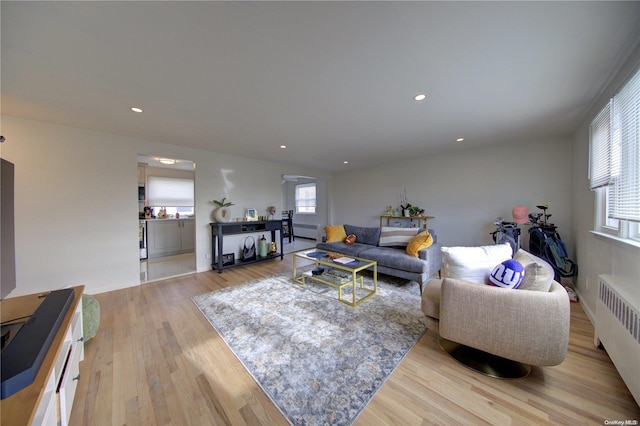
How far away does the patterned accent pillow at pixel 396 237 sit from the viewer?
3.74m

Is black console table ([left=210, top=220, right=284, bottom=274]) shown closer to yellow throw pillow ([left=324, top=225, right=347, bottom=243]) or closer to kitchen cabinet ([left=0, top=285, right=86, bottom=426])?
yellow throw pillow ([left=324, top=225, right=347, bottom=243])

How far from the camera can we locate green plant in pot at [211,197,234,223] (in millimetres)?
4172

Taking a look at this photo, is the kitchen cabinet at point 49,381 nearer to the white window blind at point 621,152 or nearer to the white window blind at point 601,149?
the white window blind at point 621,152

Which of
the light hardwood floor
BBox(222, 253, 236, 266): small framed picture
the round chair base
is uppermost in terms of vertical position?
BBox(222, 253, 236, 266): small framed picture

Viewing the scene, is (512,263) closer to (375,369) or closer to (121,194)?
(375,369)

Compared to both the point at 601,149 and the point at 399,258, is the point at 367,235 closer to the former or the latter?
the point at 399,258

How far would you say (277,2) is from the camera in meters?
1.12

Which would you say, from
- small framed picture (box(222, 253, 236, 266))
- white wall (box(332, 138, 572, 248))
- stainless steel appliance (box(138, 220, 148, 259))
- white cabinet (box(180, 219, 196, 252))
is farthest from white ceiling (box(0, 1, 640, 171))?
white cabinet (box(180, 219, 196, 252))

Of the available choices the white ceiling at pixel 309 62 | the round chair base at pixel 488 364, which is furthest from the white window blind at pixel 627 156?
the round chair base at pixel 488 364

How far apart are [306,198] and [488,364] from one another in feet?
22.1

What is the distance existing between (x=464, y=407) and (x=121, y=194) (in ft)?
15.2

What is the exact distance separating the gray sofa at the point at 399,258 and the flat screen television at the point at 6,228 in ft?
11.4

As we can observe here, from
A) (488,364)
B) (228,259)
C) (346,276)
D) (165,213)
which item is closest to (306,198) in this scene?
(228,259)

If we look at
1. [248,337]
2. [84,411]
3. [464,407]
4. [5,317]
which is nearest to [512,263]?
[464,407]
